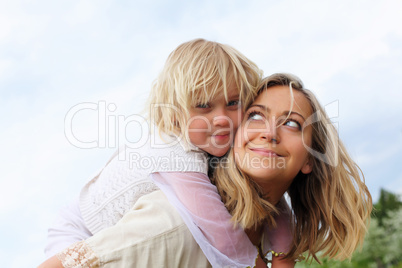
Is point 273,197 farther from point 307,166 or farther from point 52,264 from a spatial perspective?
point 52,264

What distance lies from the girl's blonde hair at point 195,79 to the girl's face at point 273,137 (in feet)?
0.58

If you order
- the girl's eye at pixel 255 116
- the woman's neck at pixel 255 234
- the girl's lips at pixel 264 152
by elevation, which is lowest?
the woman's neck at pixel 255 234

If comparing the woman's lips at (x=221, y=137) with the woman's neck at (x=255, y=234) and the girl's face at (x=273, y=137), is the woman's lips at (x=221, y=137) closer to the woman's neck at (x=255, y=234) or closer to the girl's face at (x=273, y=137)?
the girl's face at (x=273, y=137)

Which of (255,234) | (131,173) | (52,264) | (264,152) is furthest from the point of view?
(255,234)

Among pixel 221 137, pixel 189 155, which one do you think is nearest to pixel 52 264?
pixel 189 155

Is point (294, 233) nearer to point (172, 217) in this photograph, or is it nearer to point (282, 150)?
point (282, 150)

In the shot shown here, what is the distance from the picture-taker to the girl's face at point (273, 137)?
3.29m

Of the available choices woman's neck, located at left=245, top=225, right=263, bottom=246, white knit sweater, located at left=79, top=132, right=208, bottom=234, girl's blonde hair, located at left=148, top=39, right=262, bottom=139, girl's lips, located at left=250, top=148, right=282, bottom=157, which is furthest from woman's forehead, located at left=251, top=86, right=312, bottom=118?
woman's neck, located at left=245, top=225, right=263, bottom=246

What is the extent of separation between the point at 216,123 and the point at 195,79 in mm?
361

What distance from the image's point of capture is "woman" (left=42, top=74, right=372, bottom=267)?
9.60 ft

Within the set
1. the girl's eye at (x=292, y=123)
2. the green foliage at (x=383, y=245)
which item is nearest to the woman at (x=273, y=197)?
the girl's eye at (x=292, y=123)

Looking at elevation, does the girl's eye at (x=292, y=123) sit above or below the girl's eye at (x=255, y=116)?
below

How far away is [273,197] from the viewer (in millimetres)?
3693

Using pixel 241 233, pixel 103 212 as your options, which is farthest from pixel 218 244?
pixel 103 212
